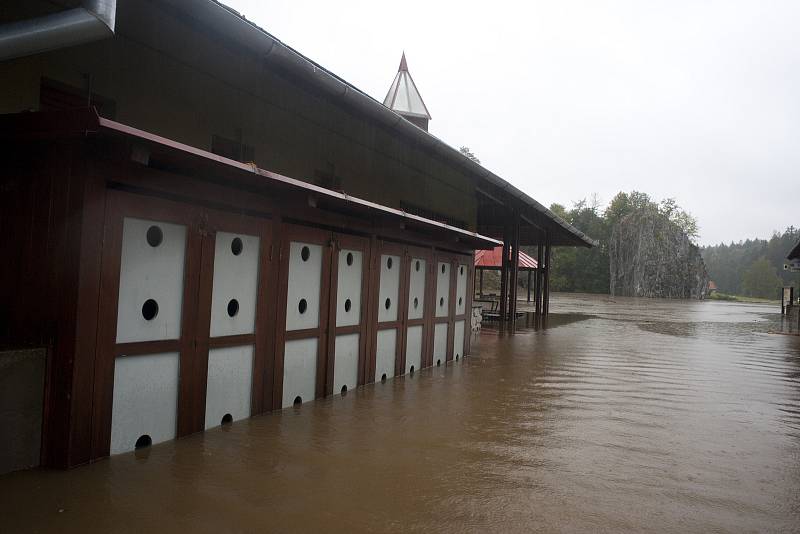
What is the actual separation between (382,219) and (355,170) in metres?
1.96

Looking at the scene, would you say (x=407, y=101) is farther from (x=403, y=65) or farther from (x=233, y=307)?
(x=233, y=307)

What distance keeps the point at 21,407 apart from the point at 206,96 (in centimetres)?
391

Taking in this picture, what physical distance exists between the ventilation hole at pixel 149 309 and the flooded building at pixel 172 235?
0.04 ft

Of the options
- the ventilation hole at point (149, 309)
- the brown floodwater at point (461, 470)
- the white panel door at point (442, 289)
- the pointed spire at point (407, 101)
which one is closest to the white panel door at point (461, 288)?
the white panel door at point (442, 289)

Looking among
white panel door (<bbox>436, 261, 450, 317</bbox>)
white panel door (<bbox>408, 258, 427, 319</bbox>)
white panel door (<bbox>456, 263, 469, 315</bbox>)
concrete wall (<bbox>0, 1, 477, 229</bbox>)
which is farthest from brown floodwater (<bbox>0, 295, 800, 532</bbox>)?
concrete wall (<bbox>0, 1, 477, 229</bbox>)

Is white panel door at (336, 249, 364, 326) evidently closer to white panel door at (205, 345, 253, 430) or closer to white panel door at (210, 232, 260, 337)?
white panel door at (210, 232, 260, 337)

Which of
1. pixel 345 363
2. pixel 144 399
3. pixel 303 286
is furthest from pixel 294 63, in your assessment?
pixel 144 399

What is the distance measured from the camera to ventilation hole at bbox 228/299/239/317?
5668 millimetres

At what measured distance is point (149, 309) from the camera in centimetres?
484

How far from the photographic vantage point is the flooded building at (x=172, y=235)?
412 centimetres

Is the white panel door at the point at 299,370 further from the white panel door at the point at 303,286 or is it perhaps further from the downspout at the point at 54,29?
the downspout at the point at 54,29

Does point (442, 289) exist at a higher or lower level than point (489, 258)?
lower

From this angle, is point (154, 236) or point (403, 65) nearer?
point (154, 236)

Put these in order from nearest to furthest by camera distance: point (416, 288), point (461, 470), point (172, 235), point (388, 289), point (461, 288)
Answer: point (461, 470) < point (172, 235) < point (388, 289) < point (416, 288) < point (461, 288)
